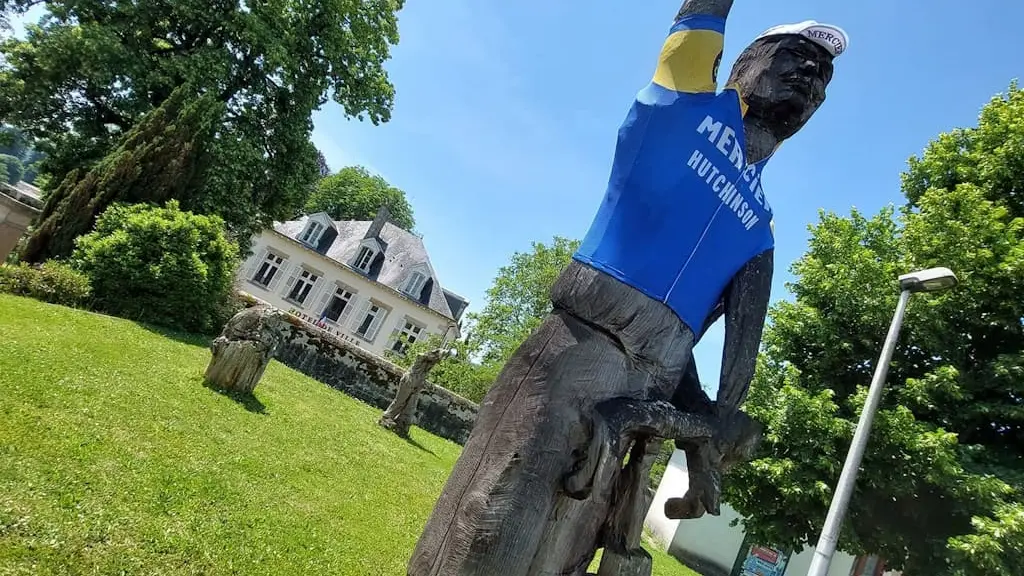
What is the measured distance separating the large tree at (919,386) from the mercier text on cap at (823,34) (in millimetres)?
7531

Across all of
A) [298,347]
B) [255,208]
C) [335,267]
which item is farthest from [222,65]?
[335,267]

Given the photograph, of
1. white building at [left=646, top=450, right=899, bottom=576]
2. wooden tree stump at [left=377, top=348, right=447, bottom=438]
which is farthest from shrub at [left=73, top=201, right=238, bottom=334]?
white building at [left=646, top=450, right=899, bottom=576]

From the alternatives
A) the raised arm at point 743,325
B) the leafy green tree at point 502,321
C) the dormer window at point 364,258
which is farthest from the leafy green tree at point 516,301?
the raised arm at point 743,325

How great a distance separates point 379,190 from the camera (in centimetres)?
4600

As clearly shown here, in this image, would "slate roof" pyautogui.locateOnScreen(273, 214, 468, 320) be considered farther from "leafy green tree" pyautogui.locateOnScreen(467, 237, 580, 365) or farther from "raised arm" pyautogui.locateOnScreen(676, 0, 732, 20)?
"raised arm" pyautogui.locateOnScreen(676, 0, 732, 20)

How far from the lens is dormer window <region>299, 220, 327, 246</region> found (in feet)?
98.0

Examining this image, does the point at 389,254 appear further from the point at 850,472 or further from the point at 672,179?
the point at 672,179

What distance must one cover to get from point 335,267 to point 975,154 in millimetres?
25889

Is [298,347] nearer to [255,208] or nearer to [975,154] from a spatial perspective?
[255,208]

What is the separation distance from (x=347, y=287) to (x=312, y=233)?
142 inches

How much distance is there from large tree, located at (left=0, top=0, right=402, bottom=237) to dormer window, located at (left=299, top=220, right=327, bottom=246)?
12460 mm

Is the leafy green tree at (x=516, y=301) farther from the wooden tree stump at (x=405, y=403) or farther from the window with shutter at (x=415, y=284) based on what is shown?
the wooden tree stump at (x=405, y=403)

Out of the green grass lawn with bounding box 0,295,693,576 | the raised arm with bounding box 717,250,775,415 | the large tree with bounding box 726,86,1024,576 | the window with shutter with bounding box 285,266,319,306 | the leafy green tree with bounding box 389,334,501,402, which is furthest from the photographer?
the window with shutter with bounding box 285,266,319,306

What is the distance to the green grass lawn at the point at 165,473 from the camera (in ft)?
11.9
